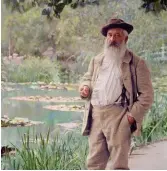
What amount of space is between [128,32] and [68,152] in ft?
2.19

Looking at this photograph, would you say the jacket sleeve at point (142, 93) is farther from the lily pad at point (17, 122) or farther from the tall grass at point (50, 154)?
the lily pad at point (17, 122)

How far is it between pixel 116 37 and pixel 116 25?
59mm

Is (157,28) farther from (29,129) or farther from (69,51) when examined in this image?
(29,129)

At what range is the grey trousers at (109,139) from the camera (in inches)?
89.7

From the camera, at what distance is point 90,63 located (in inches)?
92.3

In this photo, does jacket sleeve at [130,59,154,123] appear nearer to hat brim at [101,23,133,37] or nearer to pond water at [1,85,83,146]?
hat brim at [101,23,133,37]

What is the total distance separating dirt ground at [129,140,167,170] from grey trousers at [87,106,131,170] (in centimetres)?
6

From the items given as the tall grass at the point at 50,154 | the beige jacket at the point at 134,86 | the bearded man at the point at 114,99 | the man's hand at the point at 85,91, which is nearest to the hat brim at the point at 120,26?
the bearded man at the point at 114,99

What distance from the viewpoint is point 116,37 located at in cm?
231

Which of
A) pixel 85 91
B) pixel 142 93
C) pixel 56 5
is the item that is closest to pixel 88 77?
pixel 85 91

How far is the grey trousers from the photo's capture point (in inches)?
89.7

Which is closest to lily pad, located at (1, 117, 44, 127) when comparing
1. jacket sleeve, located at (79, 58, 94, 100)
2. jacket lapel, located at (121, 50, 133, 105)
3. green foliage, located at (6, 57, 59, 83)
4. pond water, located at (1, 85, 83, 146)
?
pond water, located at (1, 85, 83, 146)

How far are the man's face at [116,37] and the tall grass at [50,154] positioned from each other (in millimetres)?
501

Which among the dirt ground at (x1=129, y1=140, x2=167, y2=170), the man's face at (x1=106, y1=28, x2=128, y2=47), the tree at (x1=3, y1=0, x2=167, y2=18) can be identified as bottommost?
the dirt ground at (x1=129, y1=140, x2=167, y2=170)
